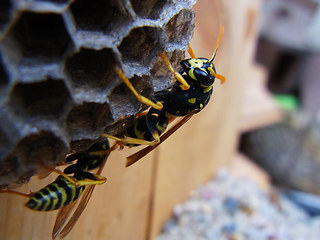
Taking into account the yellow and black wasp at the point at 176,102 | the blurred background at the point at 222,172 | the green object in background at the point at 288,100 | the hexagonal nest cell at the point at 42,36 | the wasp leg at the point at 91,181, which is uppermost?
the hexagonal nest cell at the point at 42,36

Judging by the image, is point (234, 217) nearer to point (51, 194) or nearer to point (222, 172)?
point (222, 172)

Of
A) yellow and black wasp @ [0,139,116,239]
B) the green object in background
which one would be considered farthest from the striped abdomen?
the green object in background

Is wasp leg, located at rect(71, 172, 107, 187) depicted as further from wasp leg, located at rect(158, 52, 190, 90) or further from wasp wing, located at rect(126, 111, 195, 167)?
wasp leg, located at rect(158, 52, 190, 90)

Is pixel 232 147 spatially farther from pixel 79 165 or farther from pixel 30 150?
pixel 30 150

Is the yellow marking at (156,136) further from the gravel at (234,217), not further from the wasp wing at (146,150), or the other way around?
the gravel at (234,217)

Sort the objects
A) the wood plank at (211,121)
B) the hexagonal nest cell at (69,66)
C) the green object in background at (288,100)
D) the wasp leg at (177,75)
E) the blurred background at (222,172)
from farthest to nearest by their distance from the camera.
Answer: the green object in background at (288,100)
the wood plank at (211,121)
the blurred background at (222,172)
the wasp leg at (177,75)
the hexagonal nest cell at (69,66)

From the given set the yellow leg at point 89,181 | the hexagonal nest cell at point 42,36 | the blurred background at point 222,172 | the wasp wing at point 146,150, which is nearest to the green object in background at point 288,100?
the blurred background at point 222,172

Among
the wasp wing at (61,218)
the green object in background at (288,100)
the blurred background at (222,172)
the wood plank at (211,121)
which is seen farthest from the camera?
the green object in background at (288,100)
